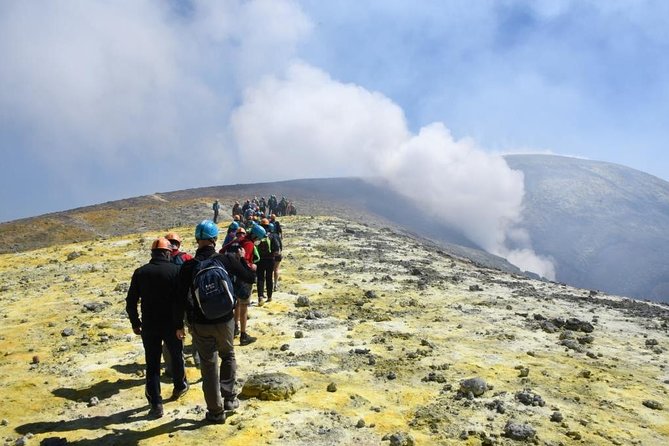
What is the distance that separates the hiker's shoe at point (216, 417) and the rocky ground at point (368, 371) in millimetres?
110

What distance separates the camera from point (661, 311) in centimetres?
1593

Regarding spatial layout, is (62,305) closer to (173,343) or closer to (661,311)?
(173,343)

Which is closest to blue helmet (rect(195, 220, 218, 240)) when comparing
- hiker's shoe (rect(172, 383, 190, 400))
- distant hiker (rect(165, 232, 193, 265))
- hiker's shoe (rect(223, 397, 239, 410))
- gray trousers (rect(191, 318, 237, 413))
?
gray trousers (rect(191, 318, 237, 413))

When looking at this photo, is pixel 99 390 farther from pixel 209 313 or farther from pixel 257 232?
pixel 257 232

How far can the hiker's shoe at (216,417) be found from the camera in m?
5.92

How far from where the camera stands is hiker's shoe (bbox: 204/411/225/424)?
5918mm

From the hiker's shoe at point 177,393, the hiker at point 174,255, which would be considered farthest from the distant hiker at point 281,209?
the hiker's shoe at point 177,393

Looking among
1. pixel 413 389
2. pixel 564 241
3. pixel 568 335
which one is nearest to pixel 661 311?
pixel 568 335

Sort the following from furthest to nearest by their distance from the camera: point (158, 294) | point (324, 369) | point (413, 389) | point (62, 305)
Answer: point (62, 305) → point (324, 369) → point (413, 389) → point (158, 294)

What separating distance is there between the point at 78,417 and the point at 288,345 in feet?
13.6

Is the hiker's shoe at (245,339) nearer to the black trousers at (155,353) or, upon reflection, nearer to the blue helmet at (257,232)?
the blue helmet at (257,232)

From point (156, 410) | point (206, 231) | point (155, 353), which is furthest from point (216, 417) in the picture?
point (206, 231)

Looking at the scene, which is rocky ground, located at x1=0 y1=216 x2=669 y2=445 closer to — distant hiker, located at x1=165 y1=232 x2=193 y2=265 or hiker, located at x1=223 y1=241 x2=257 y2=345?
hiker, located at x1=223 y1=241 x2=257 y2=345

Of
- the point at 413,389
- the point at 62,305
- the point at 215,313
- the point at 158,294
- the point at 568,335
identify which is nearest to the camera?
the point at 215,313
